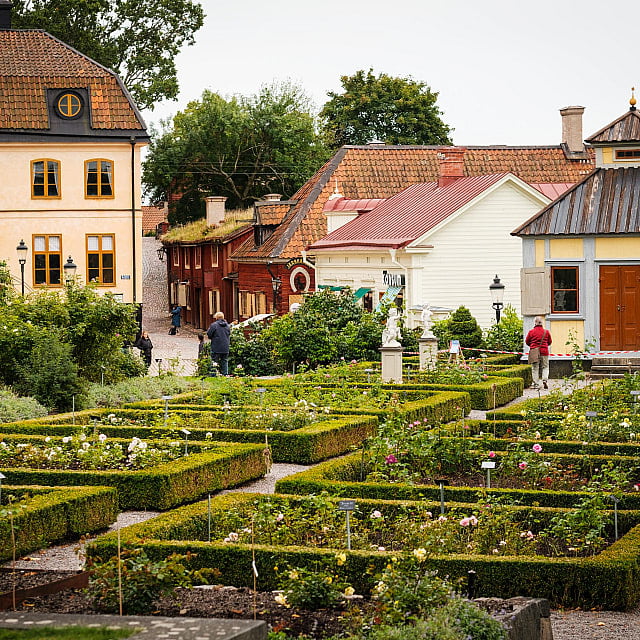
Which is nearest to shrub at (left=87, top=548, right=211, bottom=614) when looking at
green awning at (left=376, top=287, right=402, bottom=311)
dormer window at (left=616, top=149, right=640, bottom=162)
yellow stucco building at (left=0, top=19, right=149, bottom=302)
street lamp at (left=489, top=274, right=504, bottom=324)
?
street lamp at (left=489, top=274, right=504, bottom=324)

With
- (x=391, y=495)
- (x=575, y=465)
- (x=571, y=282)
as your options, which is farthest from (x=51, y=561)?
(x=571, y=282)

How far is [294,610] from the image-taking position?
783 cm

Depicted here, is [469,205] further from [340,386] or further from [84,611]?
[84,611]

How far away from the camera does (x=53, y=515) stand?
1123 cm

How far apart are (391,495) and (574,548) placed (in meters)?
2.38

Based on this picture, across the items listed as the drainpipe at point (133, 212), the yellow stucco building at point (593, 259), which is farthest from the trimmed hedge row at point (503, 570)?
the drainpipe at point (133, 212)

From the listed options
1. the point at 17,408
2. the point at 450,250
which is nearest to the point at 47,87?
the point at 450,250

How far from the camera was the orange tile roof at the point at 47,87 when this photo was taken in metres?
38.0

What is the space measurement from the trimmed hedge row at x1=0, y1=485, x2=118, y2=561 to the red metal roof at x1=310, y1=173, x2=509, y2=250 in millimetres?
21574

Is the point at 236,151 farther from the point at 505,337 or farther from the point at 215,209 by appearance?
the point at 505,337

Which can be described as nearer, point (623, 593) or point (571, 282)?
point (623, 593)

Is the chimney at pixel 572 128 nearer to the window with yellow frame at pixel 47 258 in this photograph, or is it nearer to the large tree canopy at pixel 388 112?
the large tree canopy at pixel 388 112

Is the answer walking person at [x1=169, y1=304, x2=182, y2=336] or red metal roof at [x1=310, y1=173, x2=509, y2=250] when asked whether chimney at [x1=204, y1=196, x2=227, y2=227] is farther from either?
red metal roof at [x1=310, y1=173, x2=509, y2=250]

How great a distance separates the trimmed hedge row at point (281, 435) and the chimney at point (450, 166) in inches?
880
